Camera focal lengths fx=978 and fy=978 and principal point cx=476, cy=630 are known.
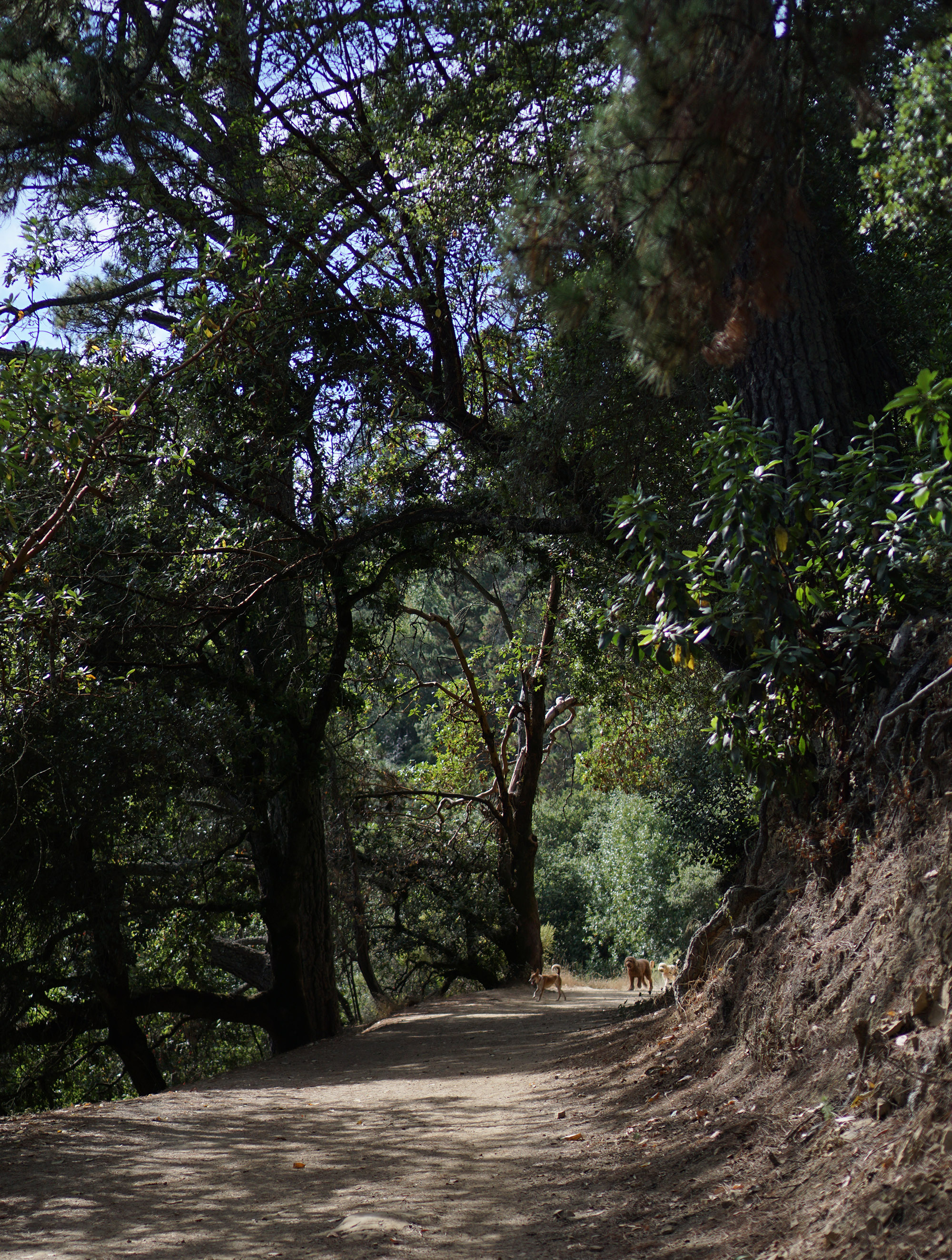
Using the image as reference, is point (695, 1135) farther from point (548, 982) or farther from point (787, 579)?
point (548, 982)

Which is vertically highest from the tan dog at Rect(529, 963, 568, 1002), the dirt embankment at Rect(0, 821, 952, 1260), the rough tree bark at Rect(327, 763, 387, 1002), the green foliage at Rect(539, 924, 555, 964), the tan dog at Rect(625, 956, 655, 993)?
the rough tree bark at Rect(327, 763, 387, 1002)

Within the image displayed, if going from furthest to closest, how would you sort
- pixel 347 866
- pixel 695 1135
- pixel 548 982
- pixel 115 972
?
1. pixel 347 866
2. pixel 548 982
3. pixel 115 972
4. pixel 695 1135

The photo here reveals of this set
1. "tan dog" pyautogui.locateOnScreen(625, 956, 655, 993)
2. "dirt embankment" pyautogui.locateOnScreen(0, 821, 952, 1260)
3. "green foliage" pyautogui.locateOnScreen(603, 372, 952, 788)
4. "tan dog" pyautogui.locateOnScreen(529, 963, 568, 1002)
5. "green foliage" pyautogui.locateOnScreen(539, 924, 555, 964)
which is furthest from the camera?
"green foliage" pyautogui.locateOnScreen(539, 924, 555, 964)

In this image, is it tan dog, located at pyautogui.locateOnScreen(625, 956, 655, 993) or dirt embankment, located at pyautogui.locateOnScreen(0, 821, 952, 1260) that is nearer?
dirt embankment, located at pyautogui.locateOnScreen(0, 821, 952, 1260)

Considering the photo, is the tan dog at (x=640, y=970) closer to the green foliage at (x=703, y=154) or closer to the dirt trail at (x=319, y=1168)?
the dirt trail at (x=319, y=1168)

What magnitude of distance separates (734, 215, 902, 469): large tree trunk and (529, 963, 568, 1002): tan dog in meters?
9.06

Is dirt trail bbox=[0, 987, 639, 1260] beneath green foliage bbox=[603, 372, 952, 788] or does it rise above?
beneath

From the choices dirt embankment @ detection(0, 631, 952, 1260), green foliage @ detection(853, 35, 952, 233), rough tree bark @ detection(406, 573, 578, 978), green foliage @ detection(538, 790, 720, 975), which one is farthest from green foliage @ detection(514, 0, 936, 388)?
green foliage @ detection(538, 790, 720, 975)

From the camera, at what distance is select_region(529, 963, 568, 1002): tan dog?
13516 millimetres

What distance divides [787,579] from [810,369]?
7.64 ft

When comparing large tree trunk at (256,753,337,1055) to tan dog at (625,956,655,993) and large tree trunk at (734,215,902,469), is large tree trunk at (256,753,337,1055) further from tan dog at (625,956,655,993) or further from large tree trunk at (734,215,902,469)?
large tree trunk at (734,215,902,469)

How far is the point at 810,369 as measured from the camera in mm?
6895

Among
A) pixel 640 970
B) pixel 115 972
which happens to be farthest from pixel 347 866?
pixel 640 970

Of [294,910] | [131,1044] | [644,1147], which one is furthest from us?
[294,910]
